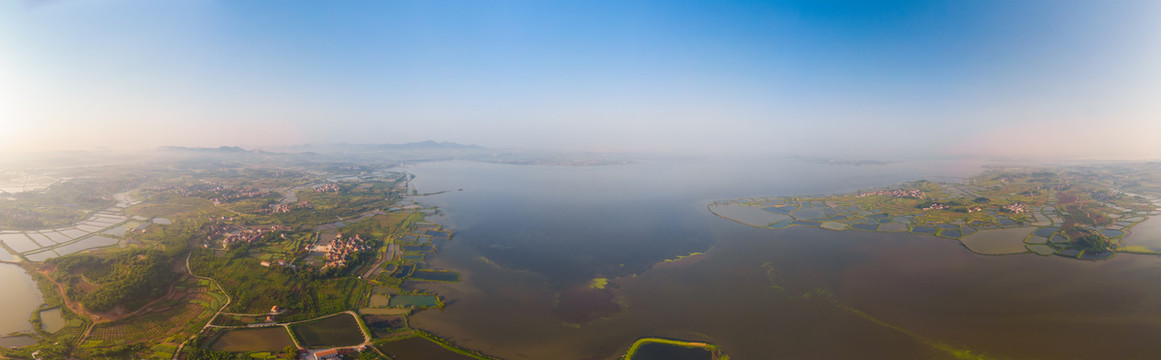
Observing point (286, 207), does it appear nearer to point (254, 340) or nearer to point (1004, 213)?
point (254, 340)

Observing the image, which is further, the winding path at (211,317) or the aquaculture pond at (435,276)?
the aquaculture pond at (435,276)

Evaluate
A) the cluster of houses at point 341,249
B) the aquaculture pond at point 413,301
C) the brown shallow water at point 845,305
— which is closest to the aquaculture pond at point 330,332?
the aquaculture pond at point 413,301

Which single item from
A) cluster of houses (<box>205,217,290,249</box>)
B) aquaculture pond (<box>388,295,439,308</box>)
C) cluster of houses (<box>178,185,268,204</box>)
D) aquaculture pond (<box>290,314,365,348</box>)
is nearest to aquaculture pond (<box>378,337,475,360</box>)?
aquaculture pond (<box>290,314,365,348</box>)

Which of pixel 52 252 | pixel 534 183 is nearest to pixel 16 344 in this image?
pixel 52 252

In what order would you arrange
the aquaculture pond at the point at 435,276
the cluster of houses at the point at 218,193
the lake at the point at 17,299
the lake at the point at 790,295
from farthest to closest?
the cluster of houses at the point at 218,193
the aquaculture pond at the point at 435,276
the lake at the point at 17,299
the lake at the point at 790,295

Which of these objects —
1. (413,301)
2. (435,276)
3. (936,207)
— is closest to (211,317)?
(413,301)

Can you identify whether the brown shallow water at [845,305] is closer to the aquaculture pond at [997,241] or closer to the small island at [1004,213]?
the aquaculture pond at [997,241]
